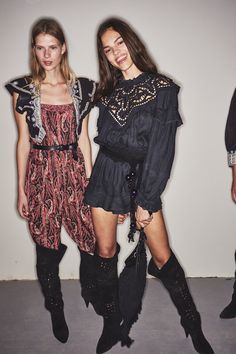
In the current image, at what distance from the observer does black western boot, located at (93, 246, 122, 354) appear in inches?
68.2

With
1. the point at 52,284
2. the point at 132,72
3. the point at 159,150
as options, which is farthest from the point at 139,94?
the point at 52,284

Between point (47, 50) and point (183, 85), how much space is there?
95cm

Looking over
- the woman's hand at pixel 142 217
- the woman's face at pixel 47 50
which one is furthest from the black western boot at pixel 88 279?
the woman's face at pixel 47 50

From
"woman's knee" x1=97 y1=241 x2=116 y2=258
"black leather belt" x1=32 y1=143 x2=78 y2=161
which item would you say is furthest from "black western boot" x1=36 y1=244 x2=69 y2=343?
"black leather belt" x1=32 y1=143 x2=78 y2=161

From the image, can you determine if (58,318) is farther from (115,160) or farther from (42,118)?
(42,118)

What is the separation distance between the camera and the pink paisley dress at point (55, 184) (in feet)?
5.72

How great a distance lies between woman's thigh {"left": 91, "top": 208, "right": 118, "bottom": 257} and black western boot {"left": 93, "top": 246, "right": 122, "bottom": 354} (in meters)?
0.05

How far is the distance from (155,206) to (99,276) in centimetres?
60

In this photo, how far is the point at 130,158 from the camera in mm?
1526

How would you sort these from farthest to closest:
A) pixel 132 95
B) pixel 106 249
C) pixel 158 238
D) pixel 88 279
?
1. pixel 88 279
2. pixel 106 249
3. pixel 158 238
4. pixel 132 95

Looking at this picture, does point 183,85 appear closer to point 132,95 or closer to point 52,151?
point 132,95

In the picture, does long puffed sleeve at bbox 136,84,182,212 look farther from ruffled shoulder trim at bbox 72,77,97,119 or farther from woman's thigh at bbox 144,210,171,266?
ruffled shoulder trim at bbox 72,77,97,119

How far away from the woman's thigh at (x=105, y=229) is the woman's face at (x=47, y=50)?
839mm

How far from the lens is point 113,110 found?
154 cm
